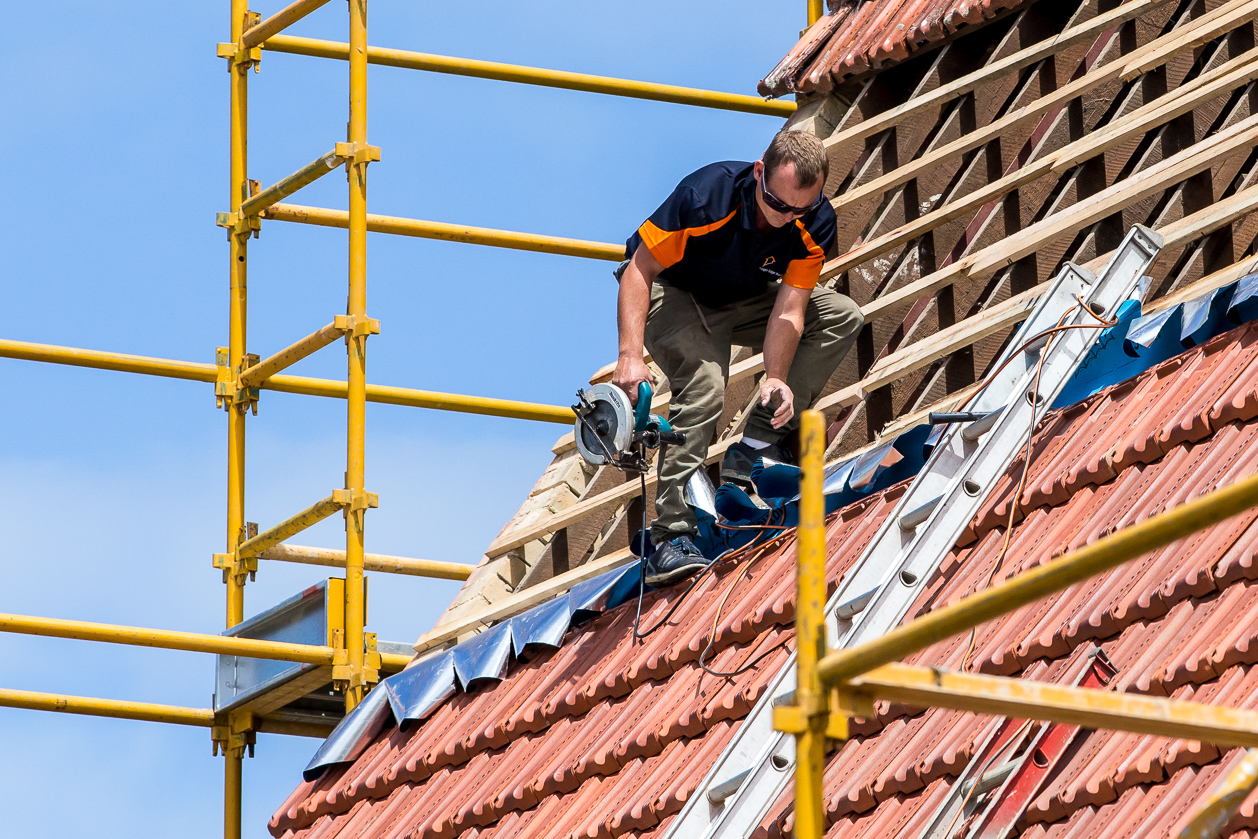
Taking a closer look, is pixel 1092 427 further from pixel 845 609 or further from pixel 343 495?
pixel 343 495

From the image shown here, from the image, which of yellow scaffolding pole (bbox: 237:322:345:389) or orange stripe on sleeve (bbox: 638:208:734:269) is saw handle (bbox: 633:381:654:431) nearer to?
orange stripe on sleeve (bbox: 638:208:734:269)

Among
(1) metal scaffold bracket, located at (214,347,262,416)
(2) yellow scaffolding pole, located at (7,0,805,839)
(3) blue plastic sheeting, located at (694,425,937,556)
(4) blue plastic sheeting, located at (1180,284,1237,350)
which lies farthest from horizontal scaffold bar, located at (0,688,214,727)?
(4) blue plastic sheeting, located at (1180,284,1237,350)

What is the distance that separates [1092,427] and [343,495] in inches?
131

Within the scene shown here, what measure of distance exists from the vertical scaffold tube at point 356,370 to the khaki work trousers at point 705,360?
168cm

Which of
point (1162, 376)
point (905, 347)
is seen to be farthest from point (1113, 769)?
point (905, 347)

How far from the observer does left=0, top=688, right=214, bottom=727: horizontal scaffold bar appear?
7.07 m

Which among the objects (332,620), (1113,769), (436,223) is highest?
(436,223)

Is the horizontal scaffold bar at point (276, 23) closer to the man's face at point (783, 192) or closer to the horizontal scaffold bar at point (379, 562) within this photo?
the horizontal scaffold bar at point (379, 562)

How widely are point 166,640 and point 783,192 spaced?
3.01 metres

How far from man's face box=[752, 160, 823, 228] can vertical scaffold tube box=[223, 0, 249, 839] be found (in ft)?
10.5

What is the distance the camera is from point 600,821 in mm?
4887

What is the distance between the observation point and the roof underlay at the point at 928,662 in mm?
3627

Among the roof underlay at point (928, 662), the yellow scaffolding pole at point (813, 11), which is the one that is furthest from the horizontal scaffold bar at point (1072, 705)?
the yellow scaffolding pole at point (813, 11)

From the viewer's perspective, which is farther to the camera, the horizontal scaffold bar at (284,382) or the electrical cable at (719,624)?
the horizontal scaffold bar at (284,382)
